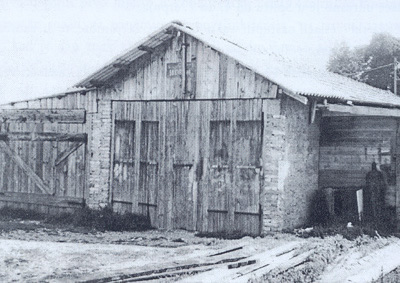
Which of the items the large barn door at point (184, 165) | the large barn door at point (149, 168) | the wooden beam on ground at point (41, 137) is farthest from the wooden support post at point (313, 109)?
the wooden beam on ground at point (41, 137)

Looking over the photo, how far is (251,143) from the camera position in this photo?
12.9 metres

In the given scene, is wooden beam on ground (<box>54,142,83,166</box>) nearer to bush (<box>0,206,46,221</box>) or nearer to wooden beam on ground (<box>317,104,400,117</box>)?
bush (<box>0,206,46,221</box>)

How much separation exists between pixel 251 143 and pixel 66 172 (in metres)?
5.60

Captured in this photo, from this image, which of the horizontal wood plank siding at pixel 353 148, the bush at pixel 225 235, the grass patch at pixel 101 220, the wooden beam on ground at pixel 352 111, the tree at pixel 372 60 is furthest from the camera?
the tree at pixel 372 60

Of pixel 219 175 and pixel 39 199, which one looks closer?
pixel 219 175

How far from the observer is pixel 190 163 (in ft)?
44.8

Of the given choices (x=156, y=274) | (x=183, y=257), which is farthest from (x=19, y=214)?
(x=156, y=274)

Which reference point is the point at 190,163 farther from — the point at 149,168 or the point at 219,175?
the point at 149,168

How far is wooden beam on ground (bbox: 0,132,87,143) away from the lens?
15367 millimetres

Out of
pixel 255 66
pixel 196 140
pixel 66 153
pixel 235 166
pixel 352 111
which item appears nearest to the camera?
pixel 255 66

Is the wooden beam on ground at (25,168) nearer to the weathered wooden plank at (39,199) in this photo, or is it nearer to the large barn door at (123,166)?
the weathered wooden plank at (39,199)

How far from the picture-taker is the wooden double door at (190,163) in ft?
42.3

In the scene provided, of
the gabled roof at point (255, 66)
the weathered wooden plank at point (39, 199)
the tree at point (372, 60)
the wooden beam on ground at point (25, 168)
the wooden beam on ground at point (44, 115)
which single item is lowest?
the weathered wooden plank at point (39, 199)

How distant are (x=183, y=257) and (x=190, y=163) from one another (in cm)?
376
